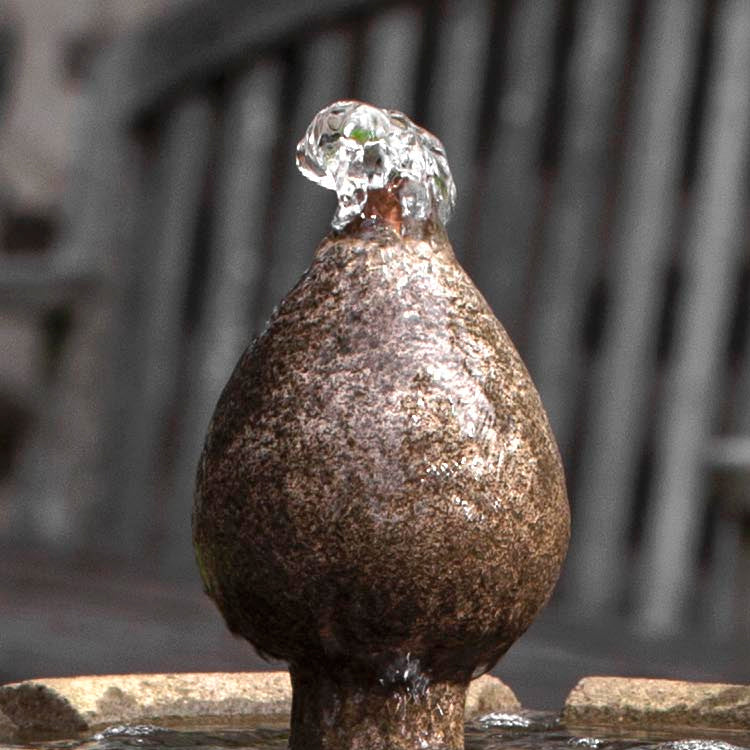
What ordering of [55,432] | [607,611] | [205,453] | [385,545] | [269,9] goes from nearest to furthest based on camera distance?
[385,545], [205,453], [607,611], [269,9], [55,432]

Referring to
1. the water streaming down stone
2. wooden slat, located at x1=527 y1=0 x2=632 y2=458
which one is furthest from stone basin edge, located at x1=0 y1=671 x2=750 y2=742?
wooden slat, located at x1=527 y1=0 x2=632 y2=458

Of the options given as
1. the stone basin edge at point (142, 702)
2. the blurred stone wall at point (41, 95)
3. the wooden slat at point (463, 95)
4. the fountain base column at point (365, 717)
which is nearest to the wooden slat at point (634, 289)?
the wooden slat at point (463, 95)

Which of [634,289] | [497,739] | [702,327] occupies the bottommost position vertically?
[497,739]

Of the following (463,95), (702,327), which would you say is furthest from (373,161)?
(463,95)

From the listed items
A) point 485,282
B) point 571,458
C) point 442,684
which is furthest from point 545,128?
point 442,684

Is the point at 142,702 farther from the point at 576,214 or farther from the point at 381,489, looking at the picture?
the point at 576,214

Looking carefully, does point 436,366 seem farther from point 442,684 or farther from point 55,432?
point 55,432

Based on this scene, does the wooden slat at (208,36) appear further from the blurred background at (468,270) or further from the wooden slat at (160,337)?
the wooden slat at (160,337)
